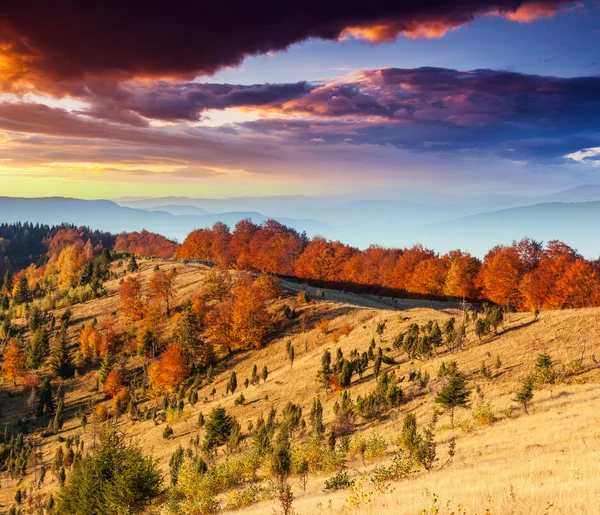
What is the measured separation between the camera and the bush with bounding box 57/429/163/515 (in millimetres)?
22344

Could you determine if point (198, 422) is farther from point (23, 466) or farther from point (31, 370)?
point (31, 370)

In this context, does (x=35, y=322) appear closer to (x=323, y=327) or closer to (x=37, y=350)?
(x=37, y=350)

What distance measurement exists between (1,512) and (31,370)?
43486 mm

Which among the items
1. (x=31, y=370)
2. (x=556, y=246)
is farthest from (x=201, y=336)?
(x=556, y=246)

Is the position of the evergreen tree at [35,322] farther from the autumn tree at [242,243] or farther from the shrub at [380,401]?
the shrub at [380,401]


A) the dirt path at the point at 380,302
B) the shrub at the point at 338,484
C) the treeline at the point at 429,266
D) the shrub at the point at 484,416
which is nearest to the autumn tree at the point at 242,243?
the treeline at the point at 429,266

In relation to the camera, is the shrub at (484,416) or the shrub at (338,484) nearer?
the shrub at (338,484)

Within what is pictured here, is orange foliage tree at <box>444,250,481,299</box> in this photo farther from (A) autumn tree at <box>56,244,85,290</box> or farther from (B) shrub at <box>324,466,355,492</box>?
(A) autumn tree at <box>56,244,85,290</box>

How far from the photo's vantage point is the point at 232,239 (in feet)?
505

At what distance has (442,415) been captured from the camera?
112ft

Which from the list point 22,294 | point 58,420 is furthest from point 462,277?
point 22,294

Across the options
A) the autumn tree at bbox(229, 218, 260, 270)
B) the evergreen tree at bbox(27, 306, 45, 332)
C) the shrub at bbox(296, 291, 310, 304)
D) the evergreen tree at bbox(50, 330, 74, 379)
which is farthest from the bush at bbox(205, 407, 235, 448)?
the autumn tree at bbox(229, 218, 260, 270)

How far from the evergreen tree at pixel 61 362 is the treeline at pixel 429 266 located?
40158mm

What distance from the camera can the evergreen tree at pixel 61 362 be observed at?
84.1 m
